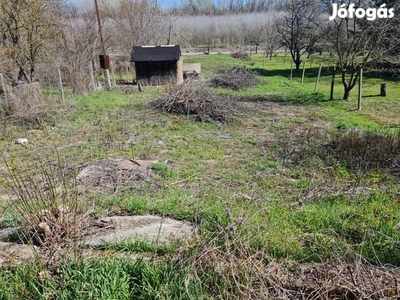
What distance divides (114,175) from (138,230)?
2260 mm

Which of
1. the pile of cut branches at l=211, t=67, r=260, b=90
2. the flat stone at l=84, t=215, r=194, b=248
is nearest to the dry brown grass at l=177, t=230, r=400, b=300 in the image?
the flat stone at l=84, t=215, r=194, b=248

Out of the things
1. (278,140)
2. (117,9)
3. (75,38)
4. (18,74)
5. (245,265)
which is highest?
(117,9)

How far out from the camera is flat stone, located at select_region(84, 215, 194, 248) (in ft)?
10.6

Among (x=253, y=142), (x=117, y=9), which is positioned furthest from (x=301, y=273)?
(x=117, y=9)

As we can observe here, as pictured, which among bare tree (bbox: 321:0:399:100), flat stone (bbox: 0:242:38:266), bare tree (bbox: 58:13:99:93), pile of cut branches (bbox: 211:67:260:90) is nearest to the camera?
flat stone (bbox: 0:242:38:266)

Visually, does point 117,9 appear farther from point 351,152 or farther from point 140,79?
point 351,152

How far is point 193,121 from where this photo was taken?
34.1 feet

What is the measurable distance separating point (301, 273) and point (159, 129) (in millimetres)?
7313

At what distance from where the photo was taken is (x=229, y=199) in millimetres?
4395

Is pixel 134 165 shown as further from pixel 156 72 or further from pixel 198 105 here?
pixel 156 72

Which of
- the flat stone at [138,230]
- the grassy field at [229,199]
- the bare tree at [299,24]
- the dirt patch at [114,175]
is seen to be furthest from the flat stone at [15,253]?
the bare tree at [299,24]

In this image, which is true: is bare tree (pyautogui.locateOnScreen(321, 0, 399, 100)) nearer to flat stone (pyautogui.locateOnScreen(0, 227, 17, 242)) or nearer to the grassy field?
the grassy field

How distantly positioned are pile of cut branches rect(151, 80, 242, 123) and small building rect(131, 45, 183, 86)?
9262 millimetres

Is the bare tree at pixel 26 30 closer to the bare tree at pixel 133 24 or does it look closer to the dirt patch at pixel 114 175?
the dirt patch at pixel 114 175
